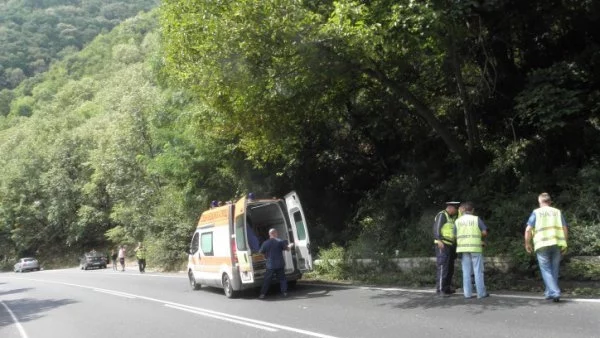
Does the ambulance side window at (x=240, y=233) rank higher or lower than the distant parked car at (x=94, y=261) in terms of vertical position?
higher

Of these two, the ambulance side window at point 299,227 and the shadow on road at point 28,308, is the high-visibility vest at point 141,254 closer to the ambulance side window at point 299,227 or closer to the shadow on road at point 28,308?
the shadow on road at point 28,308

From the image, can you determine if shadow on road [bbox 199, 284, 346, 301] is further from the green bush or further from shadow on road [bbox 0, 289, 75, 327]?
shadow on road [bbox 0, 289, 75, 327]

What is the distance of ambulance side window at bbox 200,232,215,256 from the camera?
1412cm

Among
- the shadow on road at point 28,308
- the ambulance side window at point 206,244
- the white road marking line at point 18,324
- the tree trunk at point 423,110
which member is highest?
the tree trunk at point 423,110

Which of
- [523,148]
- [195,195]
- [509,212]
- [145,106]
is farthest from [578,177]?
[145,106]

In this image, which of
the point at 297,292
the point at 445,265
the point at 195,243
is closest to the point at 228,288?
the point at 297,292

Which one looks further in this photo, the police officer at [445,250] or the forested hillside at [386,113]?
the forested hillside at [386,113]

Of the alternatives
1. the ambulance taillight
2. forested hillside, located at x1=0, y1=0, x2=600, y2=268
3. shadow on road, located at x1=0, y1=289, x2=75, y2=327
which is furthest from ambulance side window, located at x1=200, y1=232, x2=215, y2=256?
shadow on road, located at x1=0, y1=289, x2=75, y2=327

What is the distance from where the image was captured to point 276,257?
12.2 m

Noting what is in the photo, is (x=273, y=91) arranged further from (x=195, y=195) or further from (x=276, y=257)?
(x=195, y=195)

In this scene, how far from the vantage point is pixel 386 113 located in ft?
57.7

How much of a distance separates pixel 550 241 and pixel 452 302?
1.97m

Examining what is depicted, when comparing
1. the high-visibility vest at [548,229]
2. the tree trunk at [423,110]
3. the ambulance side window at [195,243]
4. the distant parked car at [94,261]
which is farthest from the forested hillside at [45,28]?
the high-visibility vest at [548,229]

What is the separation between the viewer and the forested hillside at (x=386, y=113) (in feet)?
36.2
